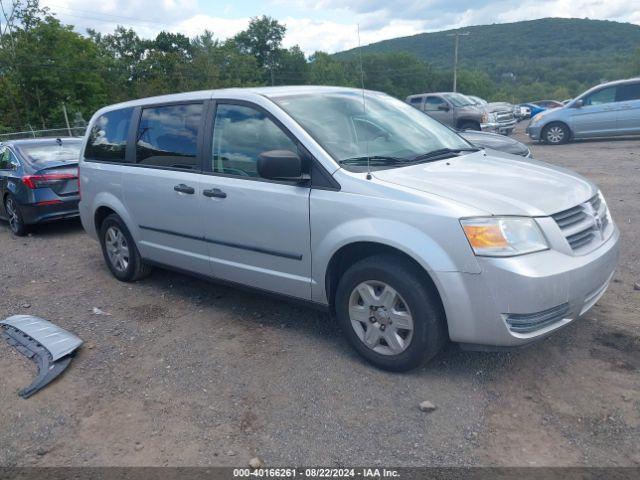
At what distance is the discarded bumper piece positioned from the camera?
3.91m

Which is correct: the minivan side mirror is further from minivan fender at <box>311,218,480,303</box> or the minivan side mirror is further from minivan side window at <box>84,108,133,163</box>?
minivan side window at <box>84,108,133,163</box>

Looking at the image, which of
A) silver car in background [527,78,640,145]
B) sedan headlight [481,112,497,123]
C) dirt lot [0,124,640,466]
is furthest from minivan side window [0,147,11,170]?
silver car in background [527,78,640,145]

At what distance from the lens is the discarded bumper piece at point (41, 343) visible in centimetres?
391

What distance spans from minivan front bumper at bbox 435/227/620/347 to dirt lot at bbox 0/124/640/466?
1.29 feet

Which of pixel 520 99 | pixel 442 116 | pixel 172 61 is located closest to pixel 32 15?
pixel 172 61

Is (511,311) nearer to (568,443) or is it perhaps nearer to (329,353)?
(568,443)

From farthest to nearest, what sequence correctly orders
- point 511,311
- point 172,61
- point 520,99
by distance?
point 520,99
point 172,61
point 511,311

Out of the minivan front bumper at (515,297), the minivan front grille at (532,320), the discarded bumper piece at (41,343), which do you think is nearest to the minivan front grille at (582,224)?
the minivan front bumper at (515,297)

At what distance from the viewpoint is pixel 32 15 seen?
33.2m

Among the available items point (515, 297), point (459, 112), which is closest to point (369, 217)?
point (515, 297)

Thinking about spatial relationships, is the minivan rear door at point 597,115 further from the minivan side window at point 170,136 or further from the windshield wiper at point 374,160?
the minivan side window at point 170,136

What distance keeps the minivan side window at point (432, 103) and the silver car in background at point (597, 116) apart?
11.0 feet

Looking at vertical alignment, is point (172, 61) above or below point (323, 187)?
above

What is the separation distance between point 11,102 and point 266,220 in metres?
35.3
